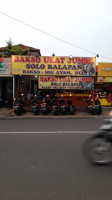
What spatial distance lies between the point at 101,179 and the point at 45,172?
3.34ft

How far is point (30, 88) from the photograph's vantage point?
17.6 m

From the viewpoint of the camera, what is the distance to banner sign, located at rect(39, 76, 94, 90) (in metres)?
Answer: 13.5

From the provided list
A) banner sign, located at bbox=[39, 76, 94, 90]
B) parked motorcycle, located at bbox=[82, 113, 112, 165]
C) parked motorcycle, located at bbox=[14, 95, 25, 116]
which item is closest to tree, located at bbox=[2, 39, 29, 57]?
banner sign, located at bbox=[39, 76, 94, 90]

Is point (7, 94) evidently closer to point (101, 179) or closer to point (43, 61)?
point (43, 61)

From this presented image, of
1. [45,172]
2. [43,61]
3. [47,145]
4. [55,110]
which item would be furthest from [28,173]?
[43,61]

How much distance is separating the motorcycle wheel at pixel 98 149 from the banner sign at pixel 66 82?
9.65m

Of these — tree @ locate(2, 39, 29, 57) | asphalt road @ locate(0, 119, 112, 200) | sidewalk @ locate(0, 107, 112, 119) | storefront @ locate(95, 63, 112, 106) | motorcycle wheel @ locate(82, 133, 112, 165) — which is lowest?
sidewalk @ locate(0, 107, 112, 119)

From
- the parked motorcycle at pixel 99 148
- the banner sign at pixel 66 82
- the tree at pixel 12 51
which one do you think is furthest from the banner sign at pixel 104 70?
the tree at pixel 12 51

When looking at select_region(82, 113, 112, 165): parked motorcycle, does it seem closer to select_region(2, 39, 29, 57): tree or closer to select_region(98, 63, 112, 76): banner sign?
select_region(98, 63, 112, 76): banner sign

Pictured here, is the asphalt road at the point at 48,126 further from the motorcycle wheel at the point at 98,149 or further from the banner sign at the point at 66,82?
the banner sign at the point at 66,82

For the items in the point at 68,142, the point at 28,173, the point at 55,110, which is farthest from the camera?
the point at 55,110

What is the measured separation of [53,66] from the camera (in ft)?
43.7

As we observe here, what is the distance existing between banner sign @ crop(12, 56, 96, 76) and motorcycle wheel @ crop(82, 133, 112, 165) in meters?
9.71


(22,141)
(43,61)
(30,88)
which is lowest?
(22,141)
